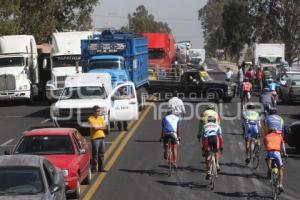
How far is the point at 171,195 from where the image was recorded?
14578 mm

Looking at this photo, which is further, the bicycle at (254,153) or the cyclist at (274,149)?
→ the bicycle at (254,153)

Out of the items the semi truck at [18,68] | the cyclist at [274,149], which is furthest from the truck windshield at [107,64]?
the cyclist at [274,149]

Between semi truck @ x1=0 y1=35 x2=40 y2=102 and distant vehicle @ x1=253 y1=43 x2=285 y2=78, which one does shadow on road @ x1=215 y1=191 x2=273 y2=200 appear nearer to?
semi truck @ x1=0 y1=35 x2=40 y2=102

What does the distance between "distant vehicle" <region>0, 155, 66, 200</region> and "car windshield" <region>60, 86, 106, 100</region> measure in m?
15.7

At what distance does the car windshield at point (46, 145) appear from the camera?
14.8 m

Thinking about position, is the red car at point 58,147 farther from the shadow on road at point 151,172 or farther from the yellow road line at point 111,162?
the shadow on road at point 151,172

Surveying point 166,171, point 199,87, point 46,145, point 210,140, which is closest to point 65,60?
point 199,87

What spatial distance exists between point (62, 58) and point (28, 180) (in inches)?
1152

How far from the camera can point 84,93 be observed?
27.0 meters

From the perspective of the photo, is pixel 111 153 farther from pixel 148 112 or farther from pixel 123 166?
pixel 148 112

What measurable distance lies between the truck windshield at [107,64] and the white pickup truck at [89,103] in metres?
5.47

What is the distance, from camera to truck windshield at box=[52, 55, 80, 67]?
128 ft

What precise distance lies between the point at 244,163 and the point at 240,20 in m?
91.1

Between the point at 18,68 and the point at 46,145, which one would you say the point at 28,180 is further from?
the point at 18,68
